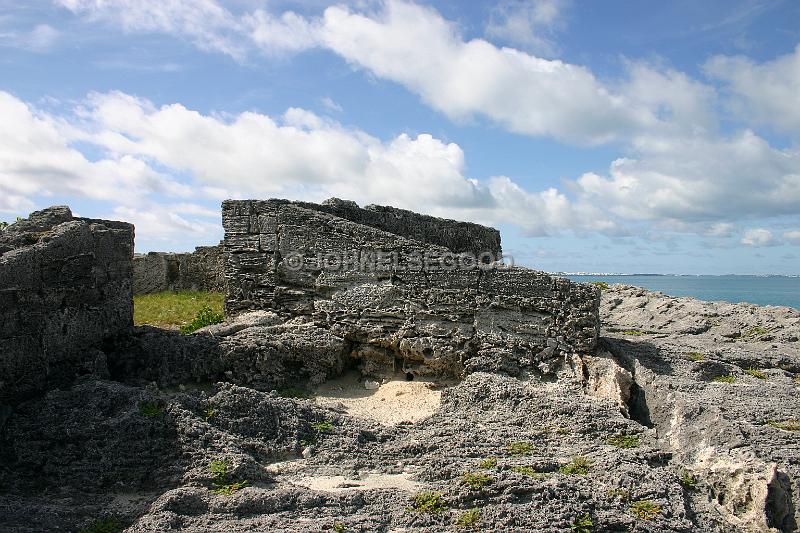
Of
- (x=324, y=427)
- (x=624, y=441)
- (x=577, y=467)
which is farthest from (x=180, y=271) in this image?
(x=577, y=467)

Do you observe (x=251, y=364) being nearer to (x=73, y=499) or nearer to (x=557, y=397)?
(x=73, y=499)

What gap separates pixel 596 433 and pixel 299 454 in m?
4.11

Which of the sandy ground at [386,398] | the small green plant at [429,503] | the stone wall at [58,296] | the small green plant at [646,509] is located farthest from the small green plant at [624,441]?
the stone wall at [58,296]

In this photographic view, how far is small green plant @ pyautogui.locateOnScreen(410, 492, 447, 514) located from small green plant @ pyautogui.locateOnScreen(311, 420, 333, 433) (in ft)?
6.86

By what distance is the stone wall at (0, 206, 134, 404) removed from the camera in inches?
313

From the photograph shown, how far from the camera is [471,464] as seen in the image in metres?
7.56

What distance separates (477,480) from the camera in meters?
6.77

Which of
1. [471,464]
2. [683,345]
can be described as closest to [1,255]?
[471,464]

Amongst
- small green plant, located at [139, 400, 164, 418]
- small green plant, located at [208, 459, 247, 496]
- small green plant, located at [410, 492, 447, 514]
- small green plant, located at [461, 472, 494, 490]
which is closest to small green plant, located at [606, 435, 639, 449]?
small green plant, located at [461, 472, 494, 490]

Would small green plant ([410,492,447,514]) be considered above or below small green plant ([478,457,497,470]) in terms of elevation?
A: below

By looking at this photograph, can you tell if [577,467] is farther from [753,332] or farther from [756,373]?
[753,332]

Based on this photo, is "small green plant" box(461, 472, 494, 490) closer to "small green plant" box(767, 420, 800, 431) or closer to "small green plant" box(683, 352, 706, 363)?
"small green plant" box(767, 420, 800, 431)

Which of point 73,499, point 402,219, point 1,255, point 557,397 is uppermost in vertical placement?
point 402,219

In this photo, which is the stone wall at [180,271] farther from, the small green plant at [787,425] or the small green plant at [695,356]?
the small green plant at [787,425]
